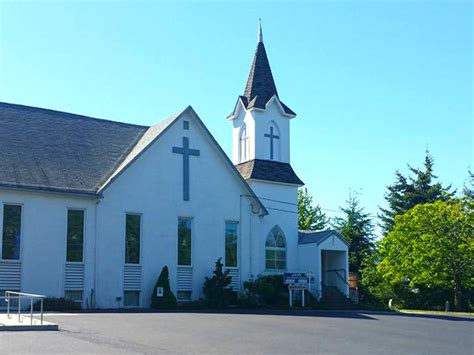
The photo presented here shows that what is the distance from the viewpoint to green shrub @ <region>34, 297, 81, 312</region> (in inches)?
1137

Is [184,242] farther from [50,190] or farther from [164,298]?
[50,190]

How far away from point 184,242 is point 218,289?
3.03 m

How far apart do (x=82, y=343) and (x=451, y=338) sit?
11.0 m

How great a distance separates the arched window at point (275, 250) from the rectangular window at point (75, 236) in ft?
38.1

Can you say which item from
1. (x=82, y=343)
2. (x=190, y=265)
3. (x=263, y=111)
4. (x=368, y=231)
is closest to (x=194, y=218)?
(x=190, y=265)

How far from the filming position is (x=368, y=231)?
61.5 m

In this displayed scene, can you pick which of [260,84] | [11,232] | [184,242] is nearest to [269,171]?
[260,84]

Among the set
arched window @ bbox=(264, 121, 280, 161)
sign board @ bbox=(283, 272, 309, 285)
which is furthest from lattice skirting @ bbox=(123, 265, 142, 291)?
Result: arched window @ bbox=(264, 121, 280, 161)

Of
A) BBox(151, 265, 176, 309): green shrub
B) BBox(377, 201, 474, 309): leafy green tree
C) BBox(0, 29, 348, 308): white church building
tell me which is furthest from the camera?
BBox(377, 201, 474, 309): leafy green tree

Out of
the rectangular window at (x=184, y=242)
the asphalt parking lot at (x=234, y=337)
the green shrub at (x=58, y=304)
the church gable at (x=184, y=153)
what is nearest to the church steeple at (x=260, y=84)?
the church gable at (x=184, y=153)

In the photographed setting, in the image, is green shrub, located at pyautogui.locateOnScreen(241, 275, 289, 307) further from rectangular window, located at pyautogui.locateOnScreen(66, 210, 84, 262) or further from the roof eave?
the roof eave

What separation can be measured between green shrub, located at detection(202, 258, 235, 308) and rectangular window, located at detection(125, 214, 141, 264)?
3795 millimetres

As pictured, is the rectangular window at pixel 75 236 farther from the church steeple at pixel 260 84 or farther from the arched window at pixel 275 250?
the church steeple at pixel 260 84

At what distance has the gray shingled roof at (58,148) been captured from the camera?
101ft
